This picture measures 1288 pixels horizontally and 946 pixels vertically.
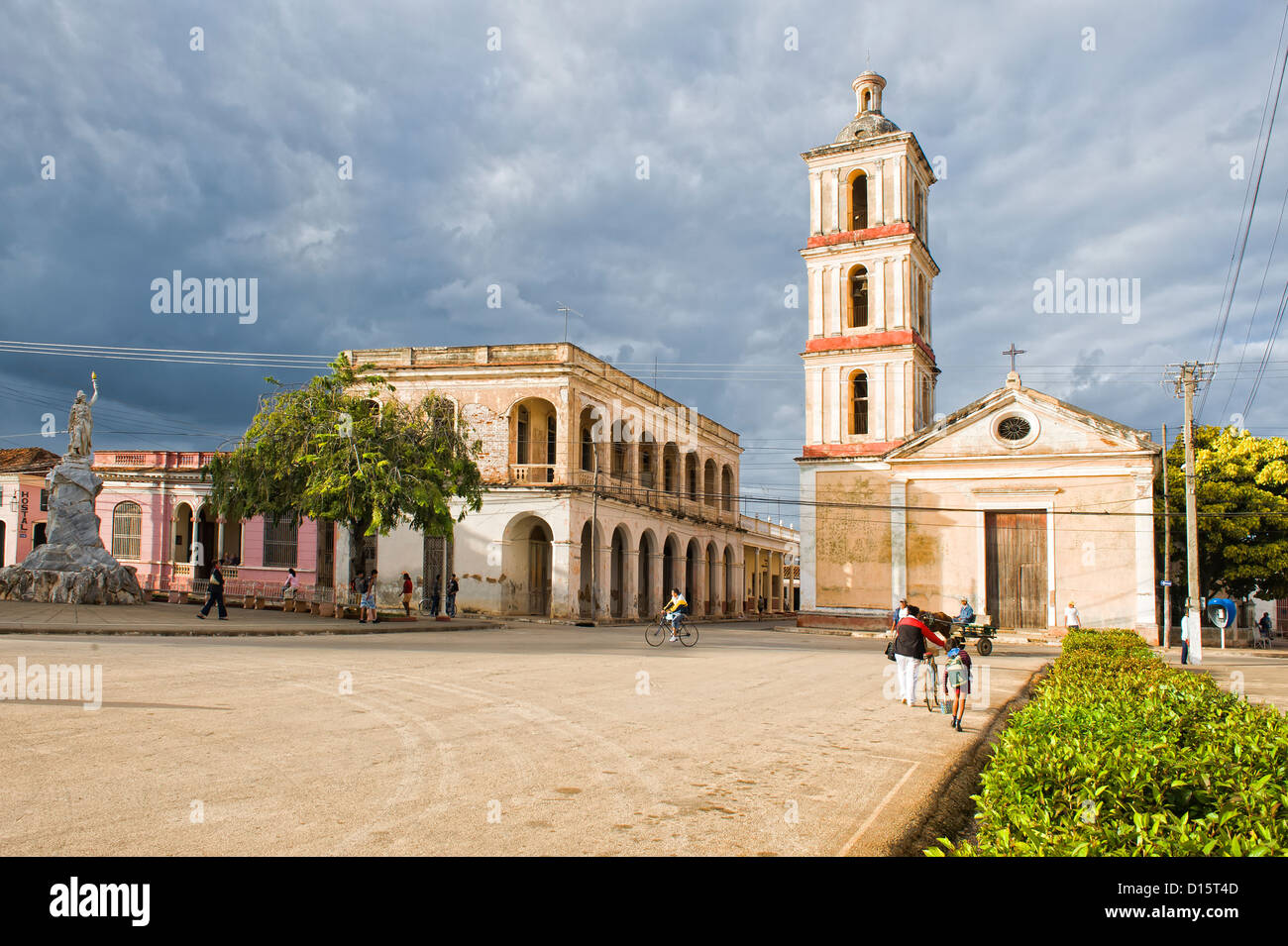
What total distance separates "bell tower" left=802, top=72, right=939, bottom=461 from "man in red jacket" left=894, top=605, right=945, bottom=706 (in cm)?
2102

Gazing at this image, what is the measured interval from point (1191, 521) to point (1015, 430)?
265 inches

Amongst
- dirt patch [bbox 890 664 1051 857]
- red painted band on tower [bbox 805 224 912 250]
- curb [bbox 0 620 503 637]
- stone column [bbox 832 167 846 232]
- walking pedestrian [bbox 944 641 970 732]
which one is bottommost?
curb [bbox 0 620 503 637]

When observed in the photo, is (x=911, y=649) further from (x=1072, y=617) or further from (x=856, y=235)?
(x=856, y=235)

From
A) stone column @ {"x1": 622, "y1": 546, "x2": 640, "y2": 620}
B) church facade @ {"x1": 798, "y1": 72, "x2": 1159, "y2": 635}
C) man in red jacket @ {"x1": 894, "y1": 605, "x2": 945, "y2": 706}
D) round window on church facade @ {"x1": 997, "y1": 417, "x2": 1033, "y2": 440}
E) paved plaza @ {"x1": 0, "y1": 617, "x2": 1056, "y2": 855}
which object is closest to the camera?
paved plaza @ {"x1": 0, "y1": 617, "x2": 1056, "y2": 855}

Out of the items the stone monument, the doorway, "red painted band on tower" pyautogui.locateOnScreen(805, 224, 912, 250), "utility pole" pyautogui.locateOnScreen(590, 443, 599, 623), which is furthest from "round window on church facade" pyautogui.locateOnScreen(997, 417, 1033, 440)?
the stone monument

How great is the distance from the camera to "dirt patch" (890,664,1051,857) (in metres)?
5.39

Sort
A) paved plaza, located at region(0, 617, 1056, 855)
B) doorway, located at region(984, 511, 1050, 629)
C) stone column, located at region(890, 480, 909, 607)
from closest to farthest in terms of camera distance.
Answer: paved plaza, located at region(0, 617, 1056, 855)
doorway, located at region(984, 511, 1050, 629)
stone column, located at region(890, 480, 909, 607)

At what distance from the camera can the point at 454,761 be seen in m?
7.04

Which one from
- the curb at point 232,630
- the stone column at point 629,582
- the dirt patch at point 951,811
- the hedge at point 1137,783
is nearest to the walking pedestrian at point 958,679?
the dirt patch at point 951,811

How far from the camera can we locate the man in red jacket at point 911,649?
11125mm

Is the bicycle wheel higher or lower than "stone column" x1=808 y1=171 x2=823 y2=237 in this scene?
lower

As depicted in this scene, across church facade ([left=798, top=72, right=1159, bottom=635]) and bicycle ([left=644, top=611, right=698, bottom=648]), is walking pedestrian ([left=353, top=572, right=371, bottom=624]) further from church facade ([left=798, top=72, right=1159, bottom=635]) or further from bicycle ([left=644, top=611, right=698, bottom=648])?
church facade ([left=798, top=72, right=1159, bottom=635])
